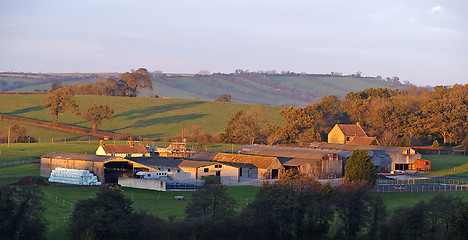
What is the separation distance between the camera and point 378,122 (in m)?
108

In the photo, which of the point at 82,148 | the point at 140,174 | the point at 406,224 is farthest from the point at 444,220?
the point at 82,148

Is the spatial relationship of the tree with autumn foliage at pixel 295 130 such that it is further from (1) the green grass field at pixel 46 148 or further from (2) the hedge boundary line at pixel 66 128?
(2) the hedge boundary line at pixel 66 128

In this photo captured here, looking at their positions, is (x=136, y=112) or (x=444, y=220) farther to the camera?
(x=136, y=112)

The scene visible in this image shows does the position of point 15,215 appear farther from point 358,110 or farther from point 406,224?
point 358,110

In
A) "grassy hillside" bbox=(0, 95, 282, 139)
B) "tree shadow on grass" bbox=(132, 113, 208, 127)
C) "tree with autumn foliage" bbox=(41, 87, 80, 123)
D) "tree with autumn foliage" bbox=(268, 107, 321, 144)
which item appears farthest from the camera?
"tree shadow on grass" bbox=(132, 113, 208, 127)

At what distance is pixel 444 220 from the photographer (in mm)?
36906

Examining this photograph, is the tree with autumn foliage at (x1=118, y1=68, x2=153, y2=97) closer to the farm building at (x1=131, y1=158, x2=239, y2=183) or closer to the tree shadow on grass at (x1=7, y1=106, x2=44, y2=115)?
the tree shadow on grass at (x1=7, y1=106, x2=44, y2=115)

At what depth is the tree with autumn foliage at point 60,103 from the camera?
382 ft

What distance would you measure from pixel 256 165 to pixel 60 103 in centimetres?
5835

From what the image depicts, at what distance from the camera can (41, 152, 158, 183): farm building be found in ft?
206

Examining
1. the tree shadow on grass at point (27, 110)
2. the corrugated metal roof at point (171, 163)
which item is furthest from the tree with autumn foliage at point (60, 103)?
the corrugated metal roof at point (171, 163)

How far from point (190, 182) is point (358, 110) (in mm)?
60589

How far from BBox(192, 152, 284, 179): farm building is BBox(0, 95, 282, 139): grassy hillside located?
42.2m

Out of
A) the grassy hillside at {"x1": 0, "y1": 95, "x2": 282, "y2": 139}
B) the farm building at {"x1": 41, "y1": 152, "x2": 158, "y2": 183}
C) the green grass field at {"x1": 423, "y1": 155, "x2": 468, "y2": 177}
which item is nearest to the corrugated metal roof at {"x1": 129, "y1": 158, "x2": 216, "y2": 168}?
the farm building at {"x1": 41, "y1": 152, "x2": 158, "y2": 183}
